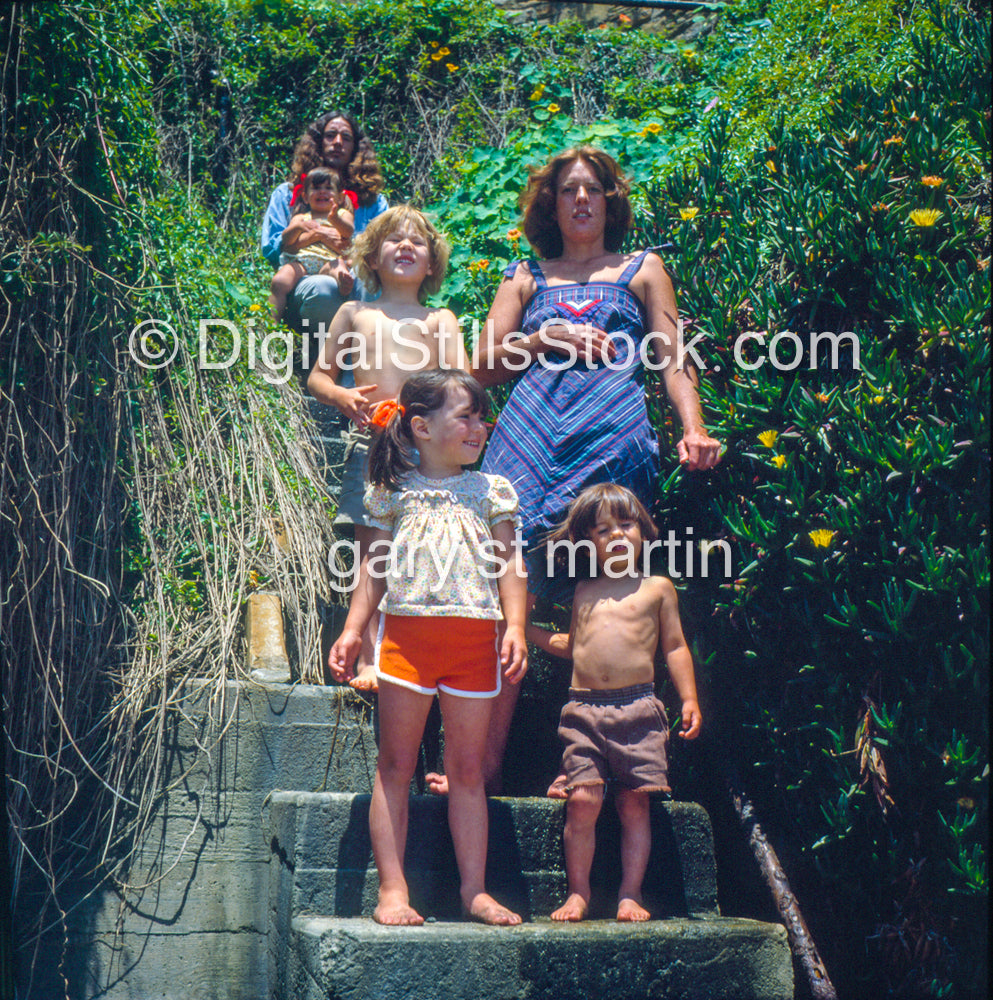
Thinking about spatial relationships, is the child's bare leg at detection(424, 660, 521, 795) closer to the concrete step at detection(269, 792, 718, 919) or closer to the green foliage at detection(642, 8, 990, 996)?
the concrete step at detection(269, 792, 718, 919)

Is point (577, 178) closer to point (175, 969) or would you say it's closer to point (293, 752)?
point (293, 752)

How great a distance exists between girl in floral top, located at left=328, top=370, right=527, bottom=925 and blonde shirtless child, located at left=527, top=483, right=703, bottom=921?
230 mm

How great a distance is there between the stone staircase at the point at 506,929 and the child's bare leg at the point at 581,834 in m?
0.11

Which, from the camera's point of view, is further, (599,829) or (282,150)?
(282,150)

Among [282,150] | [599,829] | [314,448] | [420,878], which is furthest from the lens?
[282,150]

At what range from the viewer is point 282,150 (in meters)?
6.55

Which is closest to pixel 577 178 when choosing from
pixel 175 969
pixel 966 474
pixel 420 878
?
pixel 966 474

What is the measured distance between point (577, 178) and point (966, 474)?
1402mm

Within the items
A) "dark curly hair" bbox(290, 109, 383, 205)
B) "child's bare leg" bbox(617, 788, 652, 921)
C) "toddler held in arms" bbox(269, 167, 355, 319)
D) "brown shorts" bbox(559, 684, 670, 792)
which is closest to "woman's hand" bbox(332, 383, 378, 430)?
"brown shorts" bbox(559, 684, 670, 792)

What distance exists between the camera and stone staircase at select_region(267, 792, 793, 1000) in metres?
2.11

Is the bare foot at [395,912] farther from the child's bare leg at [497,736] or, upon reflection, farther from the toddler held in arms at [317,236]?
the toddler held in arms at [317,236]

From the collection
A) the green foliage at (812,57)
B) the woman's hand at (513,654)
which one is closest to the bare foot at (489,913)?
the woman's hand at (513,654)

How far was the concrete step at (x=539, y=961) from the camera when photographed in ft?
6.82

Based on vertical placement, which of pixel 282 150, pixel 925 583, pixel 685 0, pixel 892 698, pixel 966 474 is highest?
pixel 685 0
